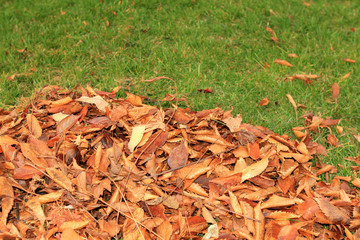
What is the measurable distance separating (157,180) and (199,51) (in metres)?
1.83

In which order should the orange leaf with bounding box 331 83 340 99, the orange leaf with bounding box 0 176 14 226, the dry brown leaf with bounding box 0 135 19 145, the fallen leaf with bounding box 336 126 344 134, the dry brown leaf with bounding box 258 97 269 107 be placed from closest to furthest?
the orange leaf with bounding box 0 176 14 226, the dry brown leaf with bounding box 0 135 19 145, the fallen leaf with bounding box 336 126 344 134, the dry brown leaf with bounding box 258 97 269 107, the orange leaf with bounding box 331 83 340 99

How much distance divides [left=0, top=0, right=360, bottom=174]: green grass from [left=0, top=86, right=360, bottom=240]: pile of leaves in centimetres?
55

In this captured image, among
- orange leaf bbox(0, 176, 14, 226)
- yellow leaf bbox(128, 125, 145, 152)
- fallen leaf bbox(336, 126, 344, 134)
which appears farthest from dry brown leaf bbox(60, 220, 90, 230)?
fallen leaf bbox(336, 126, 344, 134)

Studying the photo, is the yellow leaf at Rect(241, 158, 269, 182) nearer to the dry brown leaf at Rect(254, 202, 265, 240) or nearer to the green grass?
the dry brown leaf at Rect(254, 202, 265, 240)

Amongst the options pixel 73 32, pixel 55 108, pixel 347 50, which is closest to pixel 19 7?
pixel 73 32

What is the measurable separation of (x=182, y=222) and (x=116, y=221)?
0.34m

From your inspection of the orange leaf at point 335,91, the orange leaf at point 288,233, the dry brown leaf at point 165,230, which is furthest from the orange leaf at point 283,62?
the dry brown leaf at point 165,230

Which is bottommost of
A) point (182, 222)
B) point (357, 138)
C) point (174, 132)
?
point (357, 138)

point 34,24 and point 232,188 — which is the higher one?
point 34,24

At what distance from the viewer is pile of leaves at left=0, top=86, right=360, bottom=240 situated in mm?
1784

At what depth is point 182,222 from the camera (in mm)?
1800

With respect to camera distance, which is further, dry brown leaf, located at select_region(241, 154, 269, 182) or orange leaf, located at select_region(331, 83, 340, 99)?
orange leaf, located at select_region(331, 83, 340, 99)

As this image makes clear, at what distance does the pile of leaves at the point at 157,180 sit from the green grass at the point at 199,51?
0.55 metres

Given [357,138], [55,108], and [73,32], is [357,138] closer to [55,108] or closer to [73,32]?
[55,108]
